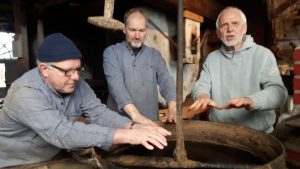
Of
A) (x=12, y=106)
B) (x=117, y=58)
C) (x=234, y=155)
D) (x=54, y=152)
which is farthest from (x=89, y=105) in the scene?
(x=234, y=155)

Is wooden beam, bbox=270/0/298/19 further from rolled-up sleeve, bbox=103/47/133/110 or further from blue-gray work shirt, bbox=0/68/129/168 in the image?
blue-gray work shirt, bbox=0/68/129/168

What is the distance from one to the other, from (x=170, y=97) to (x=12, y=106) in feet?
5.18

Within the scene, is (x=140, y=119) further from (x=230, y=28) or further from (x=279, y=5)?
(x=279, y=5)

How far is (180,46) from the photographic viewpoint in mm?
1562

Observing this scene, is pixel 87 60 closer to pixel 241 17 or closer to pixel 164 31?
pixel 164 31

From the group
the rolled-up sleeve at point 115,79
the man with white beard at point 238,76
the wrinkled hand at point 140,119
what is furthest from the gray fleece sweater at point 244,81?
the rolled-up sleeve at point 115,79

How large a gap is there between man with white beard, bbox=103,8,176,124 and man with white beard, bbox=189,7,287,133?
0.48 m

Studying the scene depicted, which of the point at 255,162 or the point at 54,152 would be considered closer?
the point at 255,162

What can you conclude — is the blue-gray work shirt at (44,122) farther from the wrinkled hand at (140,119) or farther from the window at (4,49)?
the window at (4,49)

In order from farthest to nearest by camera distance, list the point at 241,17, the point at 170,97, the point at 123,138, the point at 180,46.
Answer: the point at 170,97 → the point at 241,17 → the point at 123,138 → the point at 180,46

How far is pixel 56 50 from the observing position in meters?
1.78

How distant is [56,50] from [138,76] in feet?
4.33

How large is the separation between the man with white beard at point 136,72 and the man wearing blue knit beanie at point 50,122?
821 mm

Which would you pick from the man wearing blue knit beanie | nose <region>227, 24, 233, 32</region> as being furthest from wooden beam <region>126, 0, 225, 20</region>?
the man wearing blue knit beanie
